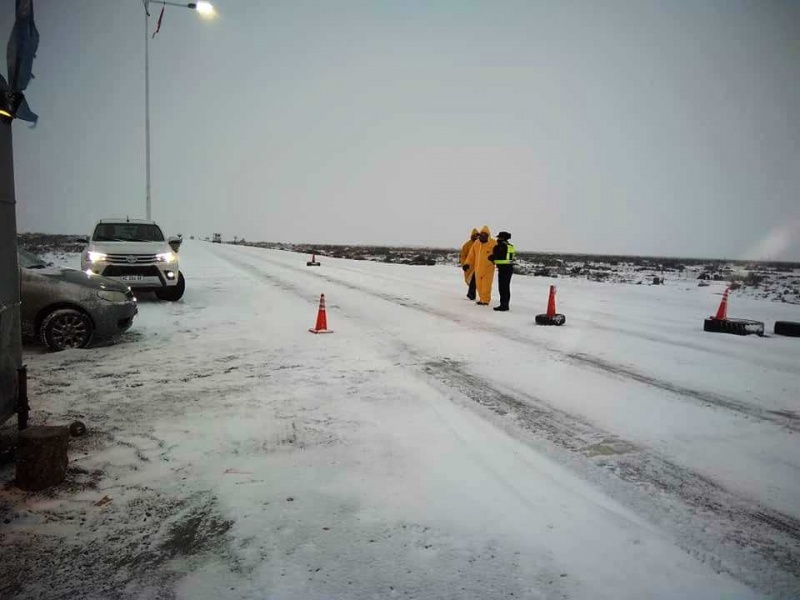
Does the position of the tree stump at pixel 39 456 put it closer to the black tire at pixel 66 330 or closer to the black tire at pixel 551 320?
the black tire at pixel 66 330

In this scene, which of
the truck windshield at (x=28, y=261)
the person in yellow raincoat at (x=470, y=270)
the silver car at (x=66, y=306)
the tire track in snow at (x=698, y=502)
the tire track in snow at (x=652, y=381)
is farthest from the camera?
the person in yellow raincoat at (x=470, y=270)

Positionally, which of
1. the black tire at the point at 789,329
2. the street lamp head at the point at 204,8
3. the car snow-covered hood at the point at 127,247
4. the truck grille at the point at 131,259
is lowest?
the black tire at the point at 789,329

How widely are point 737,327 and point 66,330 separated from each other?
40.5 feet

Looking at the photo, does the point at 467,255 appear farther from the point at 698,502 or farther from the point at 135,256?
the point at 698,502

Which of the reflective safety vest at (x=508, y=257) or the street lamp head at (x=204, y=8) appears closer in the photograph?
the reflective safety vest at (x=508, y=257)

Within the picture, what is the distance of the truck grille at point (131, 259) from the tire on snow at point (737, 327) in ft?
41.7

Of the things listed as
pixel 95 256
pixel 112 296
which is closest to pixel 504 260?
pixel 112 296

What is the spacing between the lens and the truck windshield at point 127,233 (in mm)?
11633

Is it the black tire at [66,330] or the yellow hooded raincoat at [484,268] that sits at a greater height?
the yellow hooded raincoat at [484,268]

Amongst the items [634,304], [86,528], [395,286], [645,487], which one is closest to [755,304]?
[634,304]

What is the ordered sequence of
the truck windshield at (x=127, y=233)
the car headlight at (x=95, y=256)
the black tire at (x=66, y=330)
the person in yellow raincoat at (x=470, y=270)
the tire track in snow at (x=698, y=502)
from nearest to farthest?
the tire track in snow at (x=698, y=502), the black tire at (x=66, y=330), the car headlight at (x=95, y=256), the truck windshield at (x=127, y=233), the person in yellow raincoat at (x=470, y=270)

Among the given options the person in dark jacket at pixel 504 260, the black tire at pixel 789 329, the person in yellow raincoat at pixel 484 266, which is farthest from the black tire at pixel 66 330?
the black tire at pixel 789 329

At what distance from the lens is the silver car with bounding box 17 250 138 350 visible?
6602mm

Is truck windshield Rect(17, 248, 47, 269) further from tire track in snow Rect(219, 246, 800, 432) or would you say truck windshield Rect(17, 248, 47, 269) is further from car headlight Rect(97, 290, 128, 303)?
tire track in snow Rect(219, 246, 800, 432)
